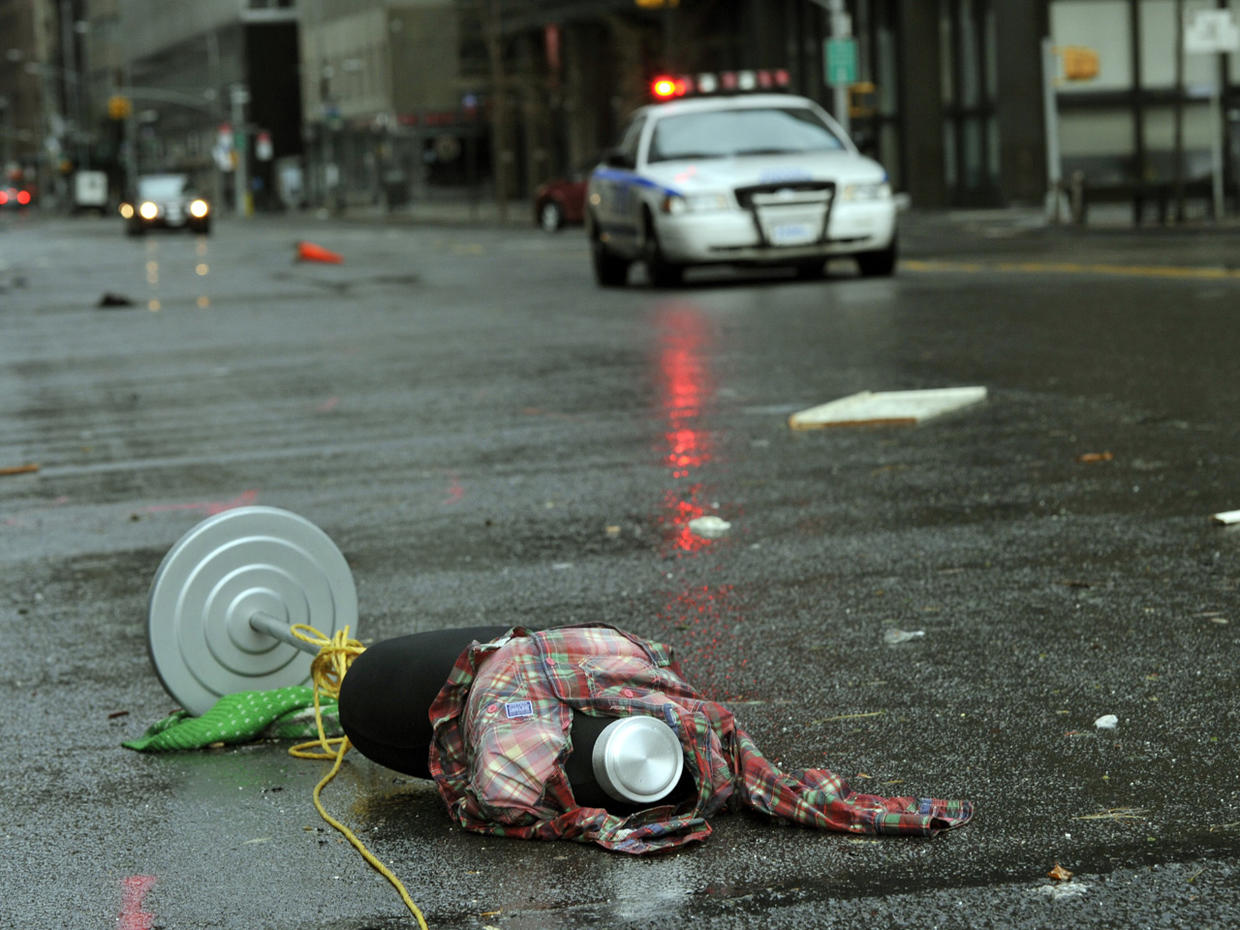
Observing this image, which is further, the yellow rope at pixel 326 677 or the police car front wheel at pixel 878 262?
the police car front wheel at pixel 878 262

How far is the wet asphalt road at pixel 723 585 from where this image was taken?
339 centimetres

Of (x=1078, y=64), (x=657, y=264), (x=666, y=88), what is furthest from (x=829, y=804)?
(x=1078, y=64)

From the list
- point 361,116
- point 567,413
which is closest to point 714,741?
point 567,413

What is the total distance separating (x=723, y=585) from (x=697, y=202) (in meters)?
13.4

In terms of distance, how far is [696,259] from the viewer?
19.3 metres

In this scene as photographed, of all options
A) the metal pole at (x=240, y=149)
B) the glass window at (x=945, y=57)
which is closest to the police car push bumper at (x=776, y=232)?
the glass window at (x=945, y=57)

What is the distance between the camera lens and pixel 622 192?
803 inches

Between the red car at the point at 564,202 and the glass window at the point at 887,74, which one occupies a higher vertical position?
the glass window at the point at 887,74

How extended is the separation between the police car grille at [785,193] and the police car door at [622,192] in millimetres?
1325

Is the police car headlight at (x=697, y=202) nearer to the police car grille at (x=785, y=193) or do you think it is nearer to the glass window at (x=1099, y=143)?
the police car grille at (x=785, y=193)

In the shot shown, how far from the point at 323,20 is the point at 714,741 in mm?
107175

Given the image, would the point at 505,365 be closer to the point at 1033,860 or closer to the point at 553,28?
the point at 1033,860

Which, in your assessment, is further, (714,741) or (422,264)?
(422,264)

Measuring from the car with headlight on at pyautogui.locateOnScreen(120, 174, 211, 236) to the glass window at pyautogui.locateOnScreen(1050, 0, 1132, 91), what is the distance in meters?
26.4
